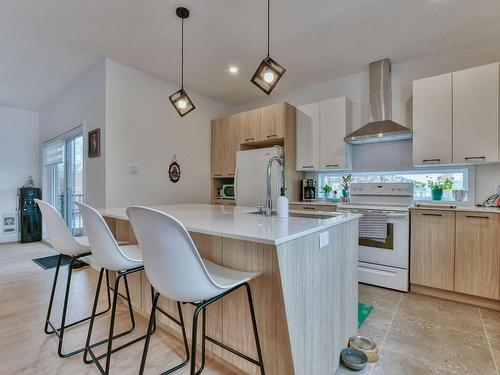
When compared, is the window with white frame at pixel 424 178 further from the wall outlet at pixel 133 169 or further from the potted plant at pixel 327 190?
the wall outlet at pixel 133 169

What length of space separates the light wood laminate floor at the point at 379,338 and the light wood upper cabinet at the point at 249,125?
A: 2536 mm

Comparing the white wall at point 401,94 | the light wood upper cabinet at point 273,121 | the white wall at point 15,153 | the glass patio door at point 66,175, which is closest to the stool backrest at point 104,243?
the light wood upper cabinet at point 273,121

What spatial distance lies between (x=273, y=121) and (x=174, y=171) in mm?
1694

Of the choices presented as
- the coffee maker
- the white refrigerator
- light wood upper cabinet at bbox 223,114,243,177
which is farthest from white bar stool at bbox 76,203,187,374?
light wood upper cabinet at bbox 223,114,243,177

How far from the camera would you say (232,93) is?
4441mm

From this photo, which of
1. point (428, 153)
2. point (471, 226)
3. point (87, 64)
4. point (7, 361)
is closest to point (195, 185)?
point (87, 64)

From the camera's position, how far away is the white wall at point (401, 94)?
9.25 ft

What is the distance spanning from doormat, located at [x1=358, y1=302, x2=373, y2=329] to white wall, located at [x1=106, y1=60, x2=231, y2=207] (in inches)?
114

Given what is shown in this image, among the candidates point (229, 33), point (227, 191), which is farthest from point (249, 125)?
point (229, 33)

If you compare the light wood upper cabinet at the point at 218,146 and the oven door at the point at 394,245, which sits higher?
the light wood upper cabinet at the point at 218,146

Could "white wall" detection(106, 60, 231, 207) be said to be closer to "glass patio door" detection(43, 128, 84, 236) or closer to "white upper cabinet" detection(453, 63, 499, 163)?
"glass patio door" detection(43, 128, 84, 236)

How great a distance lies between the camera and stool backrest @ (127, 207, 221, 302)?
3.26ft

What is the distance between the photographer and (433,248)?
260 cm

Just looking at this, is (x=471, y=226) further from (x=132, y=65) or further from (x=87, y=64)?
(x=87, y=64)
